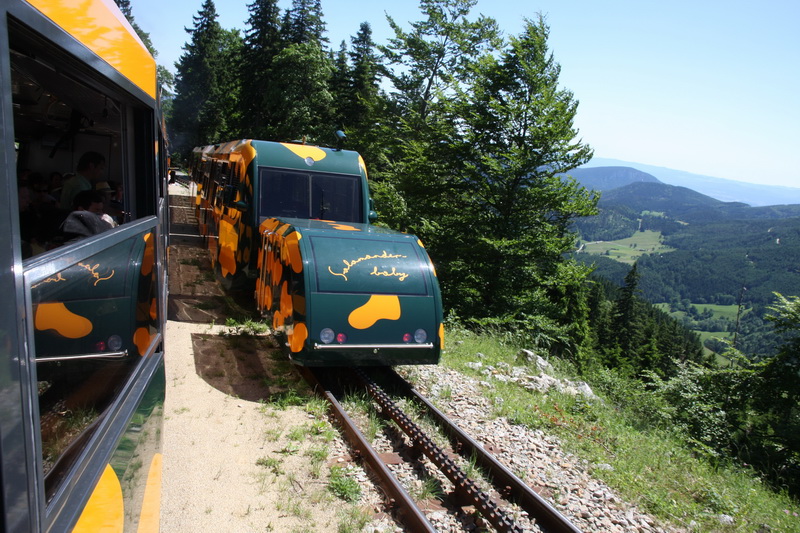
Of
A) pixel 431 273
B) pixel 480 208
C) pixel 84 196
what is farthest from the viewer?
pixel 480 208

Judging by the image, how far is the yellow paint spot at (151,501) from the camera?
265 centimetres

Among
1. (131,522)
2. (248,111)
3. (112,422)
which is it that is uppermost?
(248,111)

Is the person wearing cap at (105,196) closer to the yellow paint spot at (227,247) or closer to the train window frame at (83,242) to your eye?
the train window frame at (83,242)

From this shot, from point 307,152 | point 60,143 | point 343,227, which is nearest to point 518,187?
point 307,152

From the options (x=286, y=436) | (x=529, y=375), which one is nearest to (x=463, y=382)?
(x=529, y=375)

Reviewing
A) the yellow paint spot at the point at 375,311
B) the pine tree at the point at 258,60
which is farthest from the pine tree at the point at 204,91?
the yellow paint spot at the point at 375,311

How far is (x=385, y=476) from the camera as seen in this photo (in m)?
4.98

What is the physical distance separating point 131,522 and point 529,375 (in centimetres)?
726

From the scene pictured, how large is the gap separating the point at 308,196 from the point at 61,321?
8.56 metres

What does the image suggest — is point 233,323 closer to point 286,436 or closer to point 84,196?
point 286,436

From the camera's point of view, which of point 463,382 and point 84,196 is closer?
point 84,196

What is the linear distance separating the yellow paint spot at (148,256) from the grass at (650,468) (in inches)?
185

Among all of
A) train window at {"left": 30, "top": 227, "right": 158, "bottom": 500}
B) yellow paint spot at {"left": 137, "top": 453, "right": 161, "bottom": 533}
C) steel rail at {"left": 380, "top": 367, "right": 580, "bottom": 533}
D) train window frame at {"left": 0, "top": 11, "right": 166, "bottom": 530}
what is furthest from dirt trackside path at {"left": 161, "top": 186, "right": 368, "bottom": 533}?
train window at {"left": 30, "top": 227, "right": 158, "bottom": 500}

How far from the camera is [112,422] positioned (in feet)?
7.45
